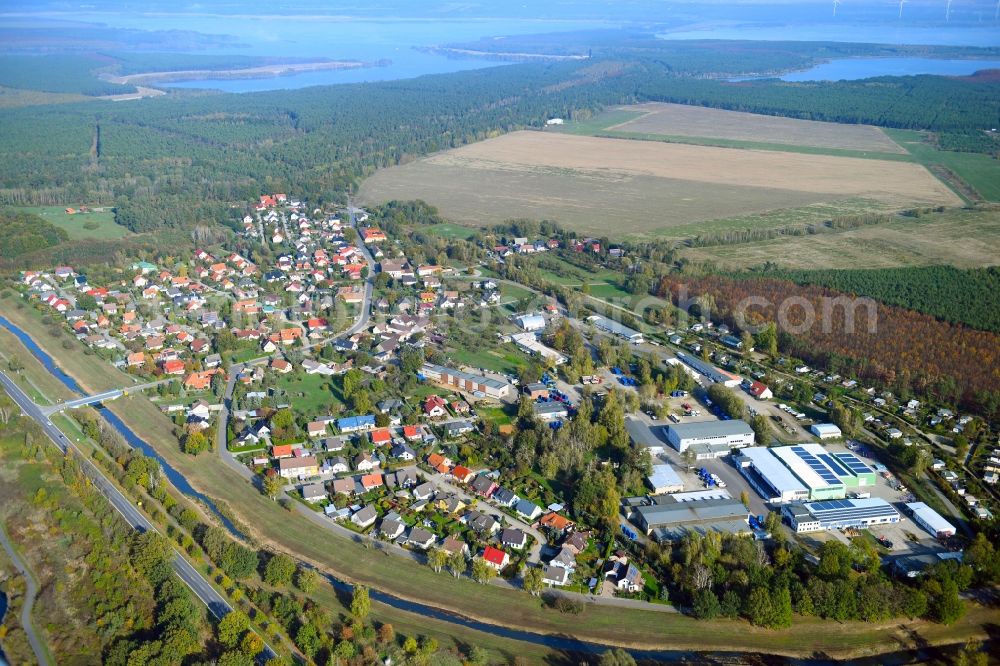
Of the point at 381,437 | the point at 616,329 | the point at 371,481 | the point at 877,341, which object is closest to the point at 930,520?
the point at 877,341

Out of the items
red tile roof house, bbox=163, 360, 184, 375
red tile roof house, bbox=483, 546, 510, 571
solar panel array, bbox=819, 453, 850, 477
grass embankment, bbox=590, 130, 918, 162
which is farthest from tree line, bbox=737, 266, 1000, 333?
grass embankment, bbox=590, 130, 918, 162

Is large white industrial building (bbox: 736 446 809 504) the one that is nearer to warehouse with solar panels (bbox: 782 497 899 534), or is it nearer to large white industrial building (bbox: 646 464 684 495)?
warehouse with solar panels (bbox: 782 497 899 534)

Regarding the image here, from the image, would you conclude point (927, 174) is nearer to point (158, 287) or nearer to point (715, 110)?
point (715, 110)

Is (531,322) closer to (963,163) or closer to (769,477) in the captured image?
(769,477)

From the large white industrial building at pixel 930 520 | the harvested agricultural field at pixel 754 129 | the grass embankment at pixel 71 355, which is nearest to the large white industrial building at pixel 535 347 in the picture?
the large white industrial building at pixel 930 520

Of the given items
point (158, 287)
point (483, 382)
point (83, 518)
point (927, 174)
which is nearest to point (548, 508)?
point (483, 382)

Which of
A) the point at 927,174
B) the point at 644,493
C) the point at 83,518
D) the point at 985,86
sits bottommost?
the point at 83,518
